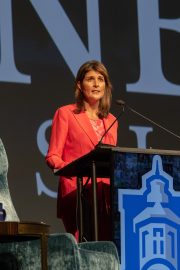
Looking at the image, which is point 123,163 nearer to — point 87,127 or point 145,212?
Result: point 145,212

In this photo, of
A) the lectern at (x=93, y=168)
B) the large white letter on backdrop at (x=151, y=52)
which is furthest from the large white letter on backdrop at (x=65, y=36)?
the lectern at (x=93, y=168)

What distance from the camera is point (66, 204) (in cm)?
414

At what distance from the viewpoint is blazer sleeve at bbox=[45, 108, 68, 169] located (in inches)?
157

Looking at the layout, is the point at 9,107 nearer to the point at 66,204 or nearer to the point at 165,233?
the point at 66,204

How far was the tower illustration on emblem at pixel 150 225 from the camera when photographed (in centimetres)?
351

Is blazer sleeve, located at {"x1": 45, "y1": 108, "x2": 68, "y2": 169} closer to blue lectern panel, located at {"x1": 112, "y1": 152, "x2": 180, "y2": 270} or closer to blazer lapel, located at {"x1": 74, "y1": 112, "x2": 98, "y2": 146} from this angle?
blazer lapel, located at {"x1": 74, "y1": 112, "x2": 98, "y2": 146}

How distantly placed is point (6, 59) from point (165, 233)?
78.8 inches

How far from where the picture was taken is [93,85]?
165 inches

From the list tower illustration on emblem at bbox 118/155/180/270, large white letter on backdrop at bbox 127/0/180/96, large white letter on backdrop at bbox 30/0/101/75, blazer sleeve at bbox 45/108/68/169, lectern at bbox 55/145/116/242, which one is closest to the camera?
tower illustration on emblem at bbox 118/155/180/270

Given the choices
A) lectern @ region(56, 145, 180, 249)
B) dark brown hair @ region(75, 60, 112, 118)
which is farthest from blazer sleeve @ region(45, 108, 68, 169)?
lectern @ region(56, 145, 180, 249)

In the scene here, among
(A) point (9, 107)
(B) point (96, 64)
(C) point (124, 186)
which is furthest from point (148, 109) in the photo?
(C) point (124, 186)

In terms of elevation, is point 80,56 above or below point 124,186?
above

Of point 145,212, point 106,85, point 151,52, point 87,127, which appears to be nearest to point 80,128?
point 87,127

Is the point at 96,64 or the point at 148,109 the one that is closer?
the point at 96,64
